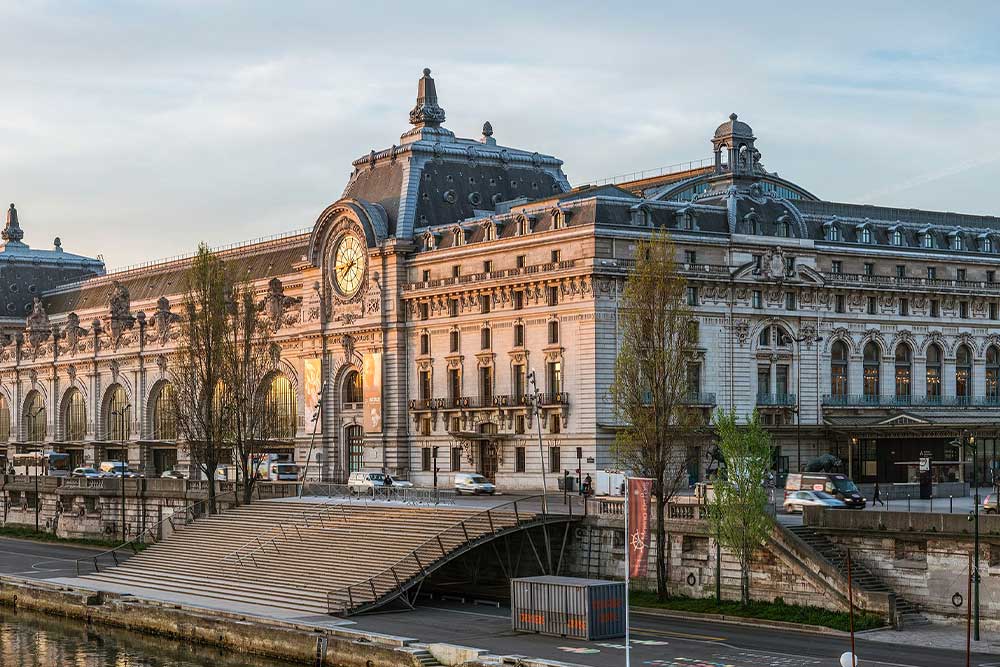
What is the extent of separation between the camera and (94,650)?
74.6 m

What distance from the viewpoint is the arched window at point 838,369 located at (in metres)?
117

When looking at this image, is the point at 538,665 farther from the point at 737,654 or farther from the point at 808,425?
the point at 808,425

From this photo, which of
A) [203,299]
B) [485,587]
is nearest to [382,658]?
[485,587]

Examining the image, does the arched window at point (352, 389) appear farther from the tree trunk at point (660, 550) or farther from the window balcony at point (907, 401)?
the tree trunk at point (660, 550)

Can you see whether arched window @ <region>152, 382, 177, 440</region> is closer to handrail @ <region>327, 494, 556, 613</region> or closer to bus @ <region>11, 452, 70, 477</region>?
bus @ <region>11, 452, 70, 477</region>

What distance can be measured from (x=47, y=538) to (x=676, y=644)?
7242 cm

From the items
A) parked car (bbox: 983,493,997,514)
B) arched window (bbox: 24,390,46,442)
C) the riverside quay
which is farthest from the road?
arched window (bbox: 24,390,46,442)

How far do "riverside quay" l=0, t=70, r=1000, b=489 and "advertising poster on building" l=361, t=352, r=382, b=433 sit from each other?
17 centimetres

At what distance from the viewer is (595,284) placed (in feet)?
350

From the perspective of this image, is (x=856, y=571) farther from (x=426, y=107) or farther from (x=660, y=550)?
(x=426, y=107)

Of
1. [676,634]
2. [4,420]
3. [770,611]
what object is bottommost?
[676,634]

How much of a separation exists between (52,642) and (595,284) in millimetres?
44303

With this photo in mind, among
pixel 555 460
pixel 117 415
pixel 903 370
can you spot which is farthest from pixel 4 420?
pixel 903 370

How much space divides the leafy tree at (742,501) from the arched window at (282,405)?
7108 centimetres
